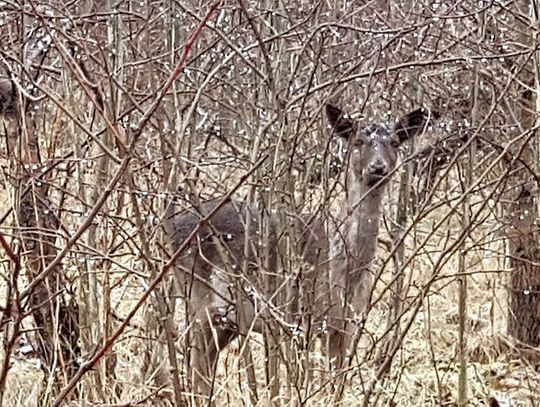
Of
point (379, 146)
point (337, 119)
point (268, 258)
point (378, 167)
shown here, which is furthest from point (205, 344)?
point (379, 146)

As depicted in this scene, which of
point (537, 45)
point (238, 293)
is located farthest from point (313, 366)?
point (537, 45)

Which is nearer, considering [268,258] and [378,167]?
[268,258]

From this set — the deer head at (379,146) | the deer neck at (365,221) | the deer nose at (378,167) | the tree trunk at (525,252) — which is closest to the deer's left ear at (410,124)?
the deer head at (379,146)

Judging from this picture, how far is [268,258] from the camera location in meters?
5.96

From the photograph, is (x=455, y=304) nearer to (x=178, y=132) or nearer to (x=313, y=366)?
(x=313, y=366)

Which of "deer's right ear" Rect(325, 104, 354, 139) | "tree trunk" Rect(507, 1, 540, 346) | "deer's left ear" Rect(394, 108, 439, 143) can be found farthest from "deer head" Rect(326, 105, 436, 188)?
"deer's right ear" Rect(325, 104, 354, 139)

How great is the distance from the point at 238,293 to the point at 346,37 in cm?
287

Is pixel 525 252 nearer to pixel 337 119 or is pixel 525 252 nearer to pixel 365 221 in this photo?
pixel 365 221

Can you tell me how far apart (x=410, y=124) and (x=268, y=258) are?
2.32 meters

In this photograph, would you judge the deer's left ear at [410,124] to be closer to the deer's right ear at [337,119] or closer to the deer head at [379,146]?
the deer head at [379,146]

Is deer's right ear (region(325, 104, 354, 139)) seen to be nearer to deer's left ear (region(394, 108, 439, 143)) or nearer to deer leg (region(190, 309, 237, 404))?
deer's left ear (region(394, 108, 439, 143))

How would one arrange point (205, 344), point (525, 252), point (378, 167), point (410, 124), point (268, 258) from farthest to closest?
point (525, 252) → point (410, 124) → point (378, 167) → point (205, 344) → point (268, 258)

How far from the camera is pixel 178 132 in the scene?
217 inches

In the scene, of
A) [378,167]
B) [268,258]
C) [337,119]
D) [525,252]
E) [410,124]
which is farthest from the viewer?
[525,252]
